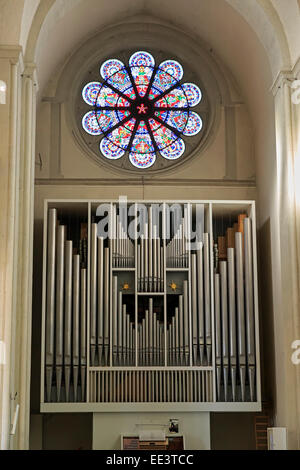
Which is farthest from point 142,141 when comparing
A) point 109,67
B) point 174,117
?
point 109,67

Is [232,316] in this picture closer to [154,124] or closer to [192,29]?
[154,124]

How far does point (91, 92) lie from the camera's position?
13.6 metres

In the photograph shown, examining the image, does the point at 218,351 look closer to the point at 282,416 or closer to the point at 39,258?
the point at 282,416

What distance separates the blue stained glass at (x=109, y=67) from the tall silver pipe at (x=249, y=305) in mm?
3606

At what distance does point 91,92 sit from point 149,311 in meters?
4.02

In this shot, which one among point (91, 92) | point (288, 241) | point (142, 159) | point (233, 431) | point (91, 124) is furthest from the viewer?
point (91, 92)

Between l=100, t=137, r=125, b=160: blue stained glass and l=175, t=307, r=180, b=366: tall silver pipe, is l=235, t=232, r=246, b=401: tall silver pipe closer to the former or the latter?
l=175, t=307, r=180, b=366: tall silver pipe

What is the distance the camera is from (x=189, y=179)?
1309cm

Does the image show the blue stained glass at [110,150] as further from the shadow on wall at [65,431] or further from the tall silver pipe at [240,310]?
the shadow on wall at [65,431]

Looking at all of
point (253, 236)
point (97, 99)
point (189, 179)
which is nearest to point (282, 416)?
point (253, 236)

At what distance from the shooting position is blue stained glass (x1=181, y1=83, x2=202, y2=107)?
13641mm

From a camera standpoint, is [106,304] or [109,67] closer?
[106,304]

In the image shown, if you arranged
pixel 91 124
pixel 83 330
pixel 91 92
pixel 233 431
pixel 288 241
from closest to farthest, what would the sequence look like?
pixel 288 241 → pixel 83 330 → pixel 233 431 → pixel 91 124 → pixel 91 92

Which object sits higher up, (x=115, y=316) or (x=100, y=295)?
(x=100, y=295)
